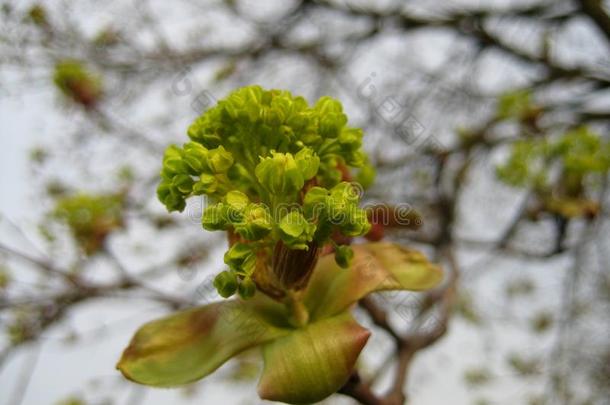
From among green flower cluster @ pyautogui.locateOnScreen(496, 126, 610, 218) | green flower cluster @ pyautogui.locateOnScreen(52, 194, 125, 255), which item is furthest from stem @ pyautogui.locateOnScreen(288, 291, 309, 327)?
green flower cluster @ pyautogui.locateOnScreen(52, 194, 125, 255)

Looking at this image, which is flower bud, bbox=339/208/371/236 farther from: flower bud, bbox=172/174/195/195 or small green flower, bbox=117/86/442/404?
flower bud, bbox=172/174/195/195

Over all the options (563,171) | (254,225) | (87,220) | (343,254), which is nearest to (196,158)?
(254,225)

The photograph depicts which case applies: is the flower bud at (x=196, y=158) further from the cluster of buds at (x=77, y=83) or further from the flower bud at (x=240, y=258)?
the cluster of buds at (x=77, y=83)

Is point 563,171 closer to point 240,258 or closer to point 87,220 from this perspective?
point 240,258

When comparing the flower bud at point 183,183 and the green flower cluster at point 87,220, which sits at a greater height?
the flower bud at point 183,183

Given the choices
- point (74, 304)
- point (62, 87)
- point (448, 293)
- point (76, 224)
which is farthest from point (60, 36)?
point (448, 293)

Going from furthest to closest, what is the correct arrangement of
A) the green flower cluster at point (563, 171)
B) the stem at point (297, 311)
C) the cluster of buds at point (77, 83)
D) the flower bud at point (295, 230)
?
the cluster of buds at point (77, 83), the green flower cluster at point (563, 171), the stem at point (297, 311), the flower bud at point (295, 230)

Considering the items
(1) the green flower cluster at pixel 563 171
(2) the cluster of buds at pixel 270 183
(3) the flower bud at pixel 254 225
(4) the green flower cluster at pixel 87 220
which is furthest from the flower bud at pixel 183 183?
(4) the green flower cluster at pixel 87 220
